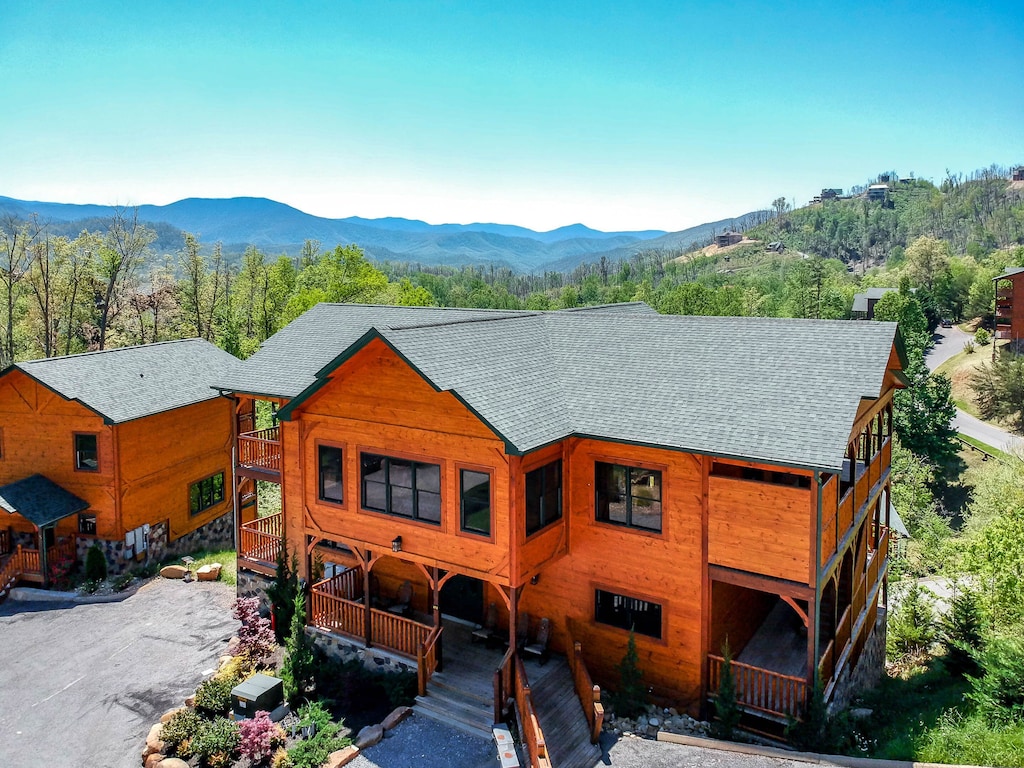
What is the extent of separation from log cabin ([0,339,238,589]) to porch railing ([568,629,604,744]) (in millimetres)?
16541

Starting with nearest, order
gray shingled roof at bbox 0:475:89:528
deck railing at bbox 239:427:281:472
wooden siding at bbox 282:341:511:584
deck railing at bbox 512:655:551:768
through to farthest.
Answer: deck railing at bbox 512:655:551:768 → wooden siding at bbox 282:341:511:584 → deck railing at bbox 239:427:281:472 → gray shingled roof at bbox 0:475:89:528

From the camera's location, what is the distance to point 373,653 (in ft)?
52.7

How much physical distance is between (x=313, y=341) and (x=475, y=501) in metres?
9.85

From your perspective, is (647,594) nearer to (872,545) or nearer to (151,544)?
(872,545)

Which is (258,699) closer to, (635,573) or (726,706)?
(635,573)

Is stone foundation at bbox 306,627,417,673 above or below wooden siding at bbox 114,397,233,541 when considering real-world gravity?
below

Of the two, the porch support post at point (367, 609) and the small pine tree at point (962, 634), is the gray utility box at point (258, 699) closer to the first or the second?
the porch support post at point (367, 609)

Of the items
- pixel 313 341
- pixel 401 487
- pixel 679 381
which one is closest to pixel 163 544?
pixel 313 341

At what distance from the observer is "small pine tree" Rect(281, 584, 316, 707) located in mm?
15016

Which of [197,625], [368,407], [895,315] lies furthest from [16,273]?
[895,315]

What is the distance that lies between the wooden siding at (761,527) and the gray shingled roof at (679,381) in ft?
3.53

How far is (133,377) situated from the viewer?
81.9 ft

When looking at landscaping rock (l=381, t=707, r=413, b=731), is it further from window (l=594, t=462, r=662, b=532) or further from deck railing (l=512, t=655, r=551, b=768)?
window (l=594, t=462, r=662, b=532)

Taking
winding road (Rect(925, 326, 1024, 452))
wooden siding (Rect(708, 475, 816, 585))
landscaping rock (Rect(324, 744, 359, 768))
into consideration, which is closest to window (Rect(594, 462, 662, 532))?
wooden siding (Rect(708, 475, 816, 585))
